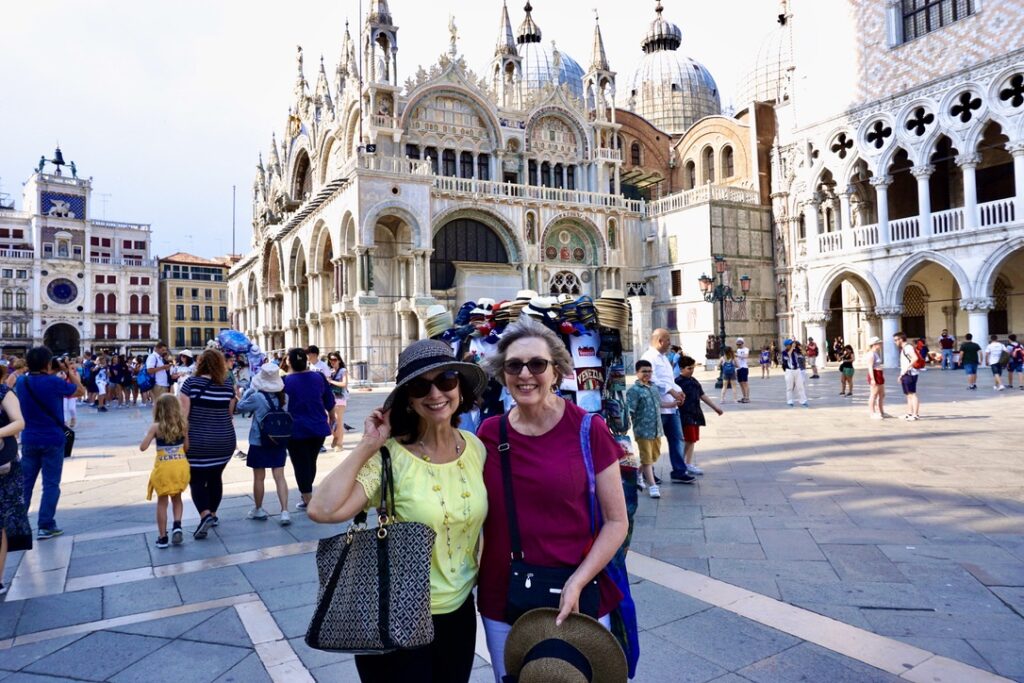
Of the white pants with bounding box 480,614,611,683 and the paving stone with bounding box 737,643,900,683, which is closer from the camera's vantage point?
the white pants with bounding box 480,614,611,683

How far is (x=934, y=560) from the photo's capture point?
4.44 meters

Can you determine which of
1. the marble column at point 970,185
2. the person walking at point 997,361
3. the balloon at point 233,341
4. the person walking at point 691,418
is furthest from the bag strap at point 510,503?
the marble column at point 970,185

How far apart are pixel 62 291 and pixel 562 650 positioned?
68.3 meters

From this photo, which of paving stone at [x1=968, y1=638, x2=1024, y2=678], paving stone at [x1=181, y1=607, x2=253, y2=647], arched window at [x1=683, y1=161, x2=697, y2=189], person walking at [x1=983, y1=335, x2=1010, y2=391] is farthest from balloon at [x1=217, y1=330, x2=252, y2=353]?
arched window at [x1=683, y1=161, x2=697, y2=189]

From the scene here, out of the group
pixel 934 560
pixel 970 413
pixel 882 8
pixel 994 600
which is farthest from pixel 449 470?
pixel 882 8

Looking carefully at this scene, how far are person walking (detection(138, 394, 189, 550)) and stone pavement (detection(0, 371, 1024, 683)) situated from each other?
0.71 feet

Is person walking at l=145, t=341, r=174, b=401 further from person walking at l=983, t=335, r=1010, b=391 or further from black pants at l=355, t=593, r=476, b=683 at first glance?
person walking at l=983, t=335, r=1010, b=391

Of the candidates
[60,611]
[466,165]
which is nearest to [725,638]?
[60,611]

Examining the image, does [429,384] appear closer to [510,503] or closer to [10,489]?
[510,503]

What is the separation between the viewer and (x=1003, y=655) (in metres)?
3.12

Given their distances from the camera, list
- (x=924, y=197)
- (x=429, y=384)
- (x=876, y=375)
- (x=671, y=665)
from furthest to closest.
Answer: (x=924, y=197), (x=876, y=375), (x=671, y=665), (x=429, y=384)

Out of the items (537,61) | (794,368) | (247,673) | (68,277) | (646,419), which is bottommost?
(247,673)

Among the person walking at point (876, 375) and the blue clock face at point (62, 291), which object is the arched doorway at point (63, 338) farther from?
the person walking at point (876, 375)

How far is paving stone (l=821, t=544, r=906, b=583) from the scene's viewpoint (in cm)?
416
